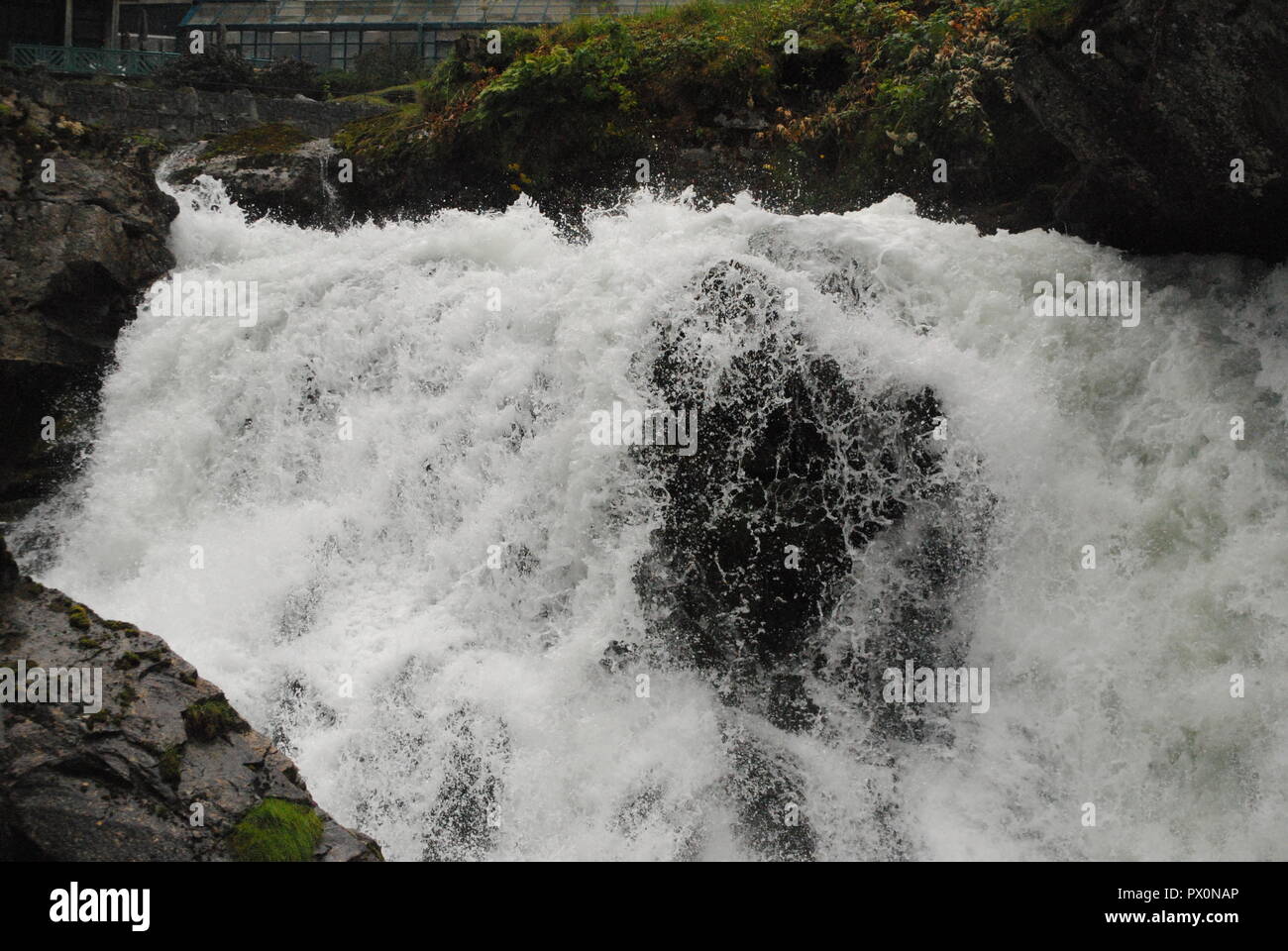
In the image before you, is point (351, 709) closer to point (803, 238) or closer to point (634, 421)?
point (634, 421)

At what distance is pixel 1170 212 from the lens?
27.4 feet

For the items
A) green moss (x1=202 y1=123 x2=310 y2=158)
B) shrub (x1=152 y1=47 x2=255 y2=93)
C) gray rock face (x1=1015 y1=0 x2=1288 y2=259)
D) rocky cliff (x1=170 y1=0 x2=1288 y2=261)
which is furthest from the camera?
shrub (x1=152 y1=47 x2=255 y2=93)

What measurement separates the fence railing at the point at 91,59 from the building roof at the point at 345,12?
679 cm

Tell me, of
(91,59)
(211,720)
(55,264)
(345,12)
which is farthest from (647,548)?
(345,12)

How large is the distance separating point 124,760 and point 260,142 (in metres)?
11.6

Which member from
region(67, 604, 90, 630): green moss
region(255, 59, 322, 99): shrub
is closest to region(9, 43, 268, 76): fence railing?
region(255, 59, 322, 99): shrub

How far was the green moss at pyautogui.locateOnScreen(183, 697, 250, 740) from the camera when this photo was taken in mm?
6410

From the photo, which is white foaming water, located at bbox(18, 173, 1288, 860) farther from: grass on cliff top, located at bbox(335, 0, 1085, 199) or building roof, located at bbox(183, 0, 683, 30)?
building roof, located at bbox(183, 0, 683, 30)

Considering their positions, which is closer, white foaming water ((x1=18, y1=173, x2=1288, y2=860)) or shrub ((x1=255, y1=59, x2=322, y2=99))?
white foaming water ((x1=18, y1=173, x2=1288, y2=860))

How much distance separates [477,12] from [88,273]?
17.7 meters

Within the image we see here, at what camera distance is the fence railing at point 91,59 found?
2067cm

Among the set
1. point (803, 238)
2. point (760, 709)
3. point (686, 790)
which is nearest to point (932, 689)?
point (760, 709)

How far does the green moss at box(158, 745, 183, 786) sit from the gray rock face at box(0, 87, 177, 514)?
20.3ft

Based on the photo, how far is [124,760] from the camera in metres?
5.98
